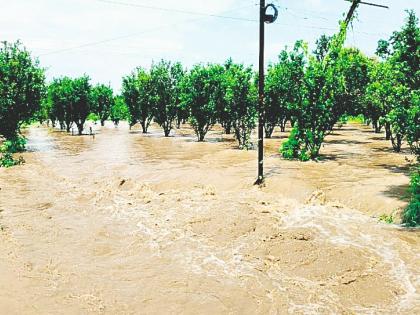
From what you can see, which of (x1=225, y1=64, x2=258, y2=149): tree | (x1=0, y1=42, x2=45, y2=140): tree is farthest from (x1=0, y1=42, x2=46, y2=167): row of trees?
(x1=225, y1=64, x2=258, y2=149): tree

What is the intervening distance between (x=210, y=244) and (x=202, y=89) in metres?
23.3

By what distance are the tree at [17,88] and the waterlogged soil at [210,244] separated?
43.8 ft

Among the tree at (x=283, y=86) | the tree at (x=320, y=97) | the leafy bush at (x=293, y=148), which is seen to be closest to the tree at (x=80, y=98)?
the tree at (x=283, y=86)

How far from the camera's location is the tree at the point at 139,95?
134 feet

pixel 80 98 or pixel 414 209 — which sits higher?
pixel 80 98

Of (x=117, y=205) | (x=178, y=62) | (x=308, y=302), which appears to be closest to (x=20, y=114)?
(x=178, y=62)

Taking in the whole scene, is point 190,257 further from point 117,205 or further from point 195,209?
point 117,205

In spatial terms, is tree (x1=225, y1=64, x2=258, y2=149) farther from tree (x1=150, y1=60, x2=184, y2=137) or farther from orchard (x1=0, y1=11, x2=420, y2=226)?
tree (x1=150, y1=60, x2=184, y2=137)

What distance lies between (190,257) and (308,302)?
9.44 ft

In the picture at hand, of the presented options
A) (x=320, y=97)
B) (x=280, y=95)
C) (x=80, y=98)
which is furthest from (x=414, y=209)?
(x=80, y=98)

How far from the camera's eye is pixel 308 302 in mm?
6352

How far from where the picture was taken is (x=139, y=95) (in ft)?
142

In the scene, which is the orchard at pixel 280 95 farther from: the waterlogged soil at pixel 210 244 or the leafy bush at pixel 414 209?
the waterlogged soil at pixel 210 244

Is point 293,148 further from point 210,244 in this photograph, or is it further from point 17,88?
point 17,88
